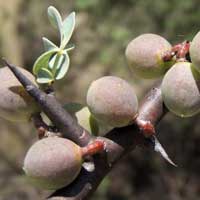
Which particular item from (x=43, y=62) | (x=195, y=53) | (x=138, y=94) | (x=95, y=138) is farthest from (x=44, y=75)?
(x=138, y=94)

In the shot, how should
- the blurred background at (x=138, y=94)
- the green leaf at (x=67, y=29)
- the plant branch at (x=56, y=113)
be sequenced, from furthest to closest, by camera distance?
1. the blurred background at (x=138, y=94)
2. the green leaf at (x=67, y=29)
3. the plant branch at (x=56, y=113)

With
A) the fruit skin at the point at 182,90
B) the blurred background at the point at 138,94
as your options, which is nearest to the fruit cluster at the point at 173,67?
the fruit skin at the point at 182,90

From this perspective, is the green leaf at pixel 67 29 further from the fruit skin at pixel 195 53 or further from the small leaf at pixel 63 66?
the fruit skin at pixel 195 53

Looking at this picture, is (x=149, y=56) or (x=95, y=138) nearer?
(x=95, y=138)

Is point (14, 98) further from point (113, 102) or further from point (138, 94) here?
point (138, 94)

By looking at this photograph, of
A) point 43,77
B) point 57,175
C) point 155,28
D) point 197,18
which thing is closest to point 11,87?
point 43,77

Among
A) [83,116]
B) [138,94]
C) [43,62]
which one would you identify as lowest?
[138,94]
